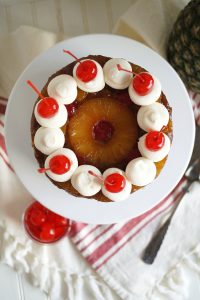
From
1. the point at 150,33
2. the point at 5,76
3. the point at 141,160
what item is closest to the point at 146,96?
the point at 141,160

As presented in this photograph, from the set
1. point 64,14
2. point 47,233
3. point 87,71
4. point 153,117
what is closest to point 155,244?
point 47,233

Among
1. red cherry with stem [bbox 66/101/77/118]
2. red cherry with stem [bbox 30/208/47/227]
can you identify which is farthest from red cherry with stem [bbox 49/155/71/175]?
red cherry with stem [bbox 30/208/47/227]

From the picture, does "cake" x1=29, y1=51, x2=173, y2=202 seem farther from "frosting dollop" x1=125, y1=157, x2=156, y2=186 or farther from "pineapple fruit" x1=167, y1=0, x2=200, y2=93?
"pineapple fruit" x1=167, y1=0, x2=200, y2=93

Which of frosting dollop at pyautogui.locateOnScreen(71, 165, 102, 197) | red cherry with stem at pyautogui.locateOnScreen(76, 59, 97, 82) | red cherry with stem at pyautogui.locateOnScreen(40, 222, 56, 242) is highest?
red cherry with stem at pyautogui.locateOnScreen(76, 59, 97, 82)

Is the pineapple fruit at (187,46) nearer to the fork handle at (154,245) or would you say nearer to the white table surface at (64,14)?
the white table surface at (64,14)

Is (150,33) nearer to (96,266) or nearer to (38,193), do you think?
(38,193)

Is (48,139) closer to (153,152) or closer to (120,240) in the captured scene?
(153,152)
